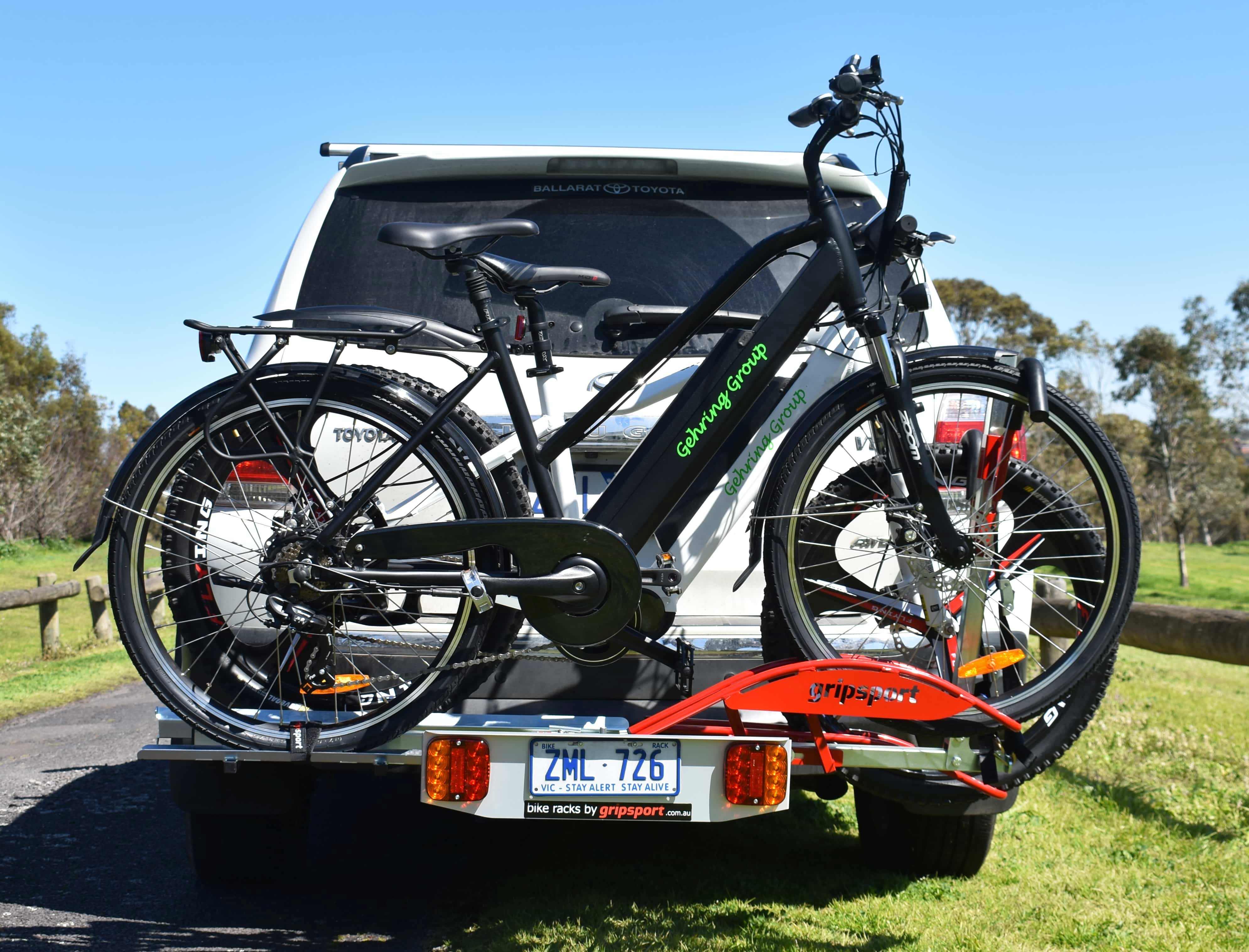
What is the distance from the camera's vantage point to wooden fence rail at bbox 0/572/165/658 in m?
10.8

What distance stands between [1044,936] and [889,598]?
1278mm

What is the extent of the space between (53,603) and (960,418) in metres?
11.1

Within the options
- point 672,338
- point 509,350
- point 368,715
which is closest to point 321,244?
point 509,350

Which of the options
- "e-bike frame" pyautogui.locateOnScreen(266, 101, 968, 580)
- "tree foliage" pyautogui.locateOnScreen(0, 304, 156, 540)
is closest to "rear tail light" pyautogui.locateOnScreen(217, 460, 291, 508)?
"e-bike frame" pyautogui.locateOnScreen(266, 101, 968, 580)

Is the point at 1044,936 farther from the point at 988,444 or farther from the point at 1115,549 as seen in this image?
the point at 988,444

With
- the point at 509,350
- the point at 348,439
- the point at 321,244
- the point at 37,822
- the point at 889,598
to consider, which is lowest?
the point at 37,822

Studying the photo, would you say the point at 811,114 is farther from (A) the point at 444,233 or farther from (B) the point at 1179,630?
(B) the point at 1179,630

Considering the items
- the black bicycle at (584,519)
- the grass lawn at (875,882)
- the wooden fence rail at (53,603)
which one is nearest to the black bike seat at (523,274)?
the black bicycle at (584,519)

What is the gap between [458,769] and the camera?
Result: 2.82 m

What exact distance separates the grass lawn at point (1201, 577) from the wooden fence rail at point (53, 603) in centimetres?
2132

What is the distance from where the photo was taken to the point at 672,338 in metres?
3.17

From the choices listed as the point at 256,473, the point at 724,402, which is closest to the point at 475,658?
the point at 256,473

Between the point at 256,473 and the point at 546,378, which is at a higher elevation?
the point at 546,378

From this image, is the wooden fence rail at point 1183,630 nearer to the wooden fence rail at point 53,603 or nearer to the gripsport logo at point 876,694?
the gripsport logo at point 876,694
